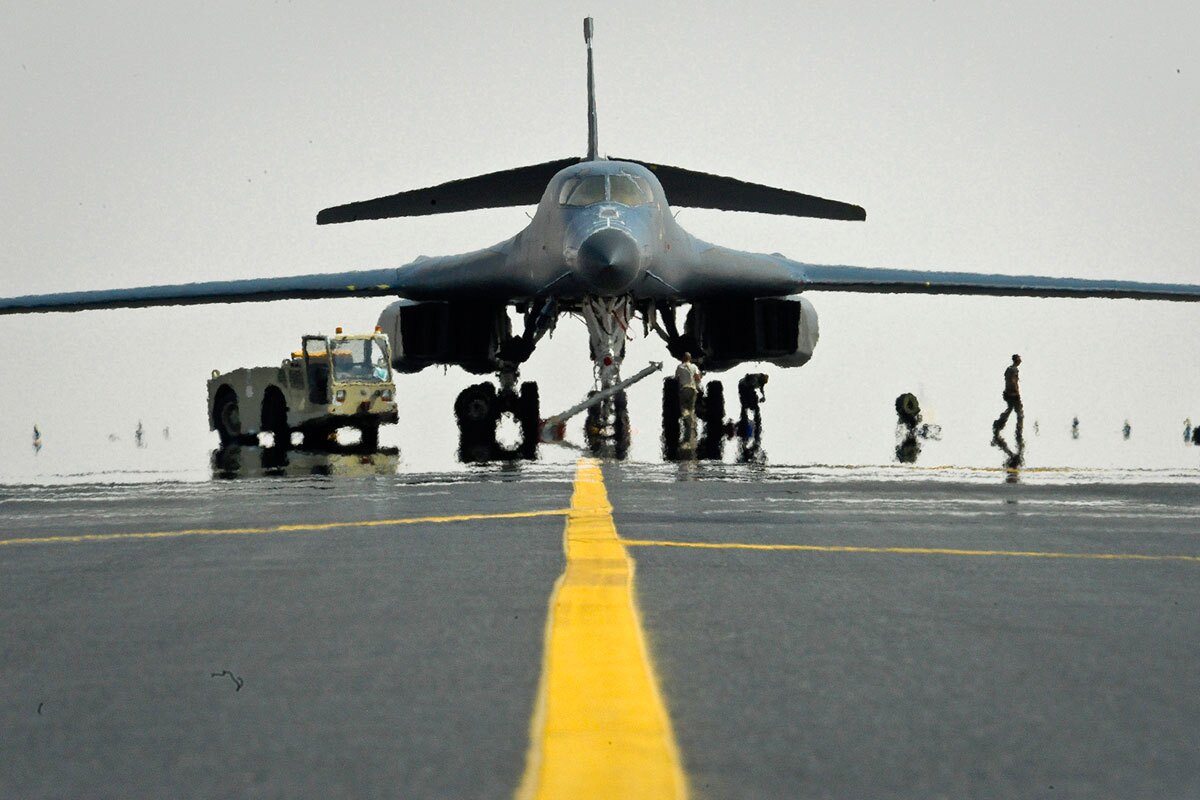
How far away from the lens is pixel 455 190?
32438mm

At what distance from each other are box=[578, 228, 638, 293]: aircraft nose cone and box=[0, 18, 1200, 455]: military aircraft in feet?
0.07

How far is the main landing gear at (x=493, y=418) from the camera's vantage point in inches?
798

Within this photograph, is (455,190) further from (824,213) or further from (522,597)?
(522,597)

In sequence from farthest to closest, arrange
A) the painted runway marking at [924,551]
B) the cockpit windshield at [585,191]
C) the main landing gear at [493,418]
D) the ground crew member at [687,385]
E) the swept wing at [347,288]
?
1. the swept wing at [347,288]
2. the ground crew member at [687,385]
3. the cockpit windshield at [585,191]
4. the main landing gear at [493,418]
5. the painted runway marking at [924,551]

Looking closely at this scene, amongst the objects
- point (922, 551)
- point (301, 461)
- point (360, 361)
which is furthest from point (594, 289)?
point (922, 551)

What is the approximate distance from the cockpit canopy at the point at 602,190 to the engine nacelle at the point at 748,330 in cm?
403

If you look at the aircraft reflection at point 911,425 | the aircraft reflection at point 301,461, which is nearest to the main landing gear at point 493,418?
the aircraft reflection at point 301,461

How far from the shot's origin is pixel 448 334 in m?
25.0

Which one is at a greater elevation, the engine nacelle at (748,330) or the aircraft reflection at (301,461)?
the engine nacelle at (748,330)

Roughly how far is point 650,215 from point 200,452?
7.22m

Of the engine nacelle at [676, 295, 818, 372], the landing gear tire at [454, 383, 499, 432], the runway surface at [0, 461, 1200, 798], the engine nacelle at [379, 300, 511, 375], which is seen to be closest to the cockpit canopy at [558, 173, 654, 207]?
the landing gear tire at [454, 383, 499, 432]

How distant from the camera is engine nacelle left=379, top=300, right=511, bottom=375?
81.5 ft

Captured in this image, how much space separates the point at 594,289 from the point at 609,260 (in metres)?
0.77

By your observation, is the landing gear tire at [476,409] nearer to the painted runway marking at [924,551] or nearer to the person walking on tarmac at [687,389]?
the person walking on tarmac at [687,389]
